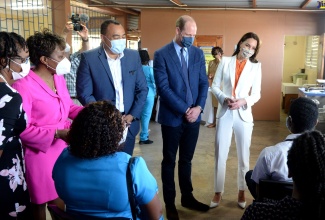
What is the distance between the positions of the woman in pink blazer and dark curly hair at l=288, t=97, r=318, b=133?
4.71ft

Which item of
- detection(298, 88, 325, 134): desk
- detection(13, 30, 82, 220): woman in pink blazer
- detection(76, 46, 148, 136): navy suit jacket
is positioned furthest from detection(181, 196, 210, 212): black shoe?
detection(298, 88, 325, 134): desk

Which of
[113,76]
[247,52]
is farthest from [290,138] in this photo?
[113,76]

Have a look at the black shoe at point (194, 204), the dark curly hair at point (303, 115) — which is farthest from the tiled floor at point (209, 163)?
the dark curly hair at point (303, 115)

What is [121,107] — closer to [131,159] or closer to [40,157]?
[40,157]

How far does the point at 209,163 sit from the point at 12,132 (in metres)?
3.37

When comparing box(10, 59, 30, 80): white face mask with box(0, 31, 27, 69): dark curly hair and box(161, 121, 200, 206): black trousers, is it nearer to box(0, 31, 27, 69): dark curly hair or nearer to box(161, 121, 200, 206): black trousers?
box(0, 31, 27, 69): dark curly hair

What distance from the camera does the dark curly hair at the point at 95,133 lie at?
143 centimetres

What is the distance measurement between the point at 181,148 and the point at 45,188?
4.41 feet

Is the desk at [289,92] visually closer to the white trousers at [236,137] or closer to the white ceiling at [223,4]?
the white ceiling at [223,4]

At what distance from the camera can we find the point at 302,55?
10.4m

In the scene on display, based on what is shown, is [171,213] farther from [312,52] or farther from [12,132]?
[312,52]

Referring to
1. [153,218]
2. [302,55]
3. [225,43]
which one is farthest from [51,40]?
[302,55]

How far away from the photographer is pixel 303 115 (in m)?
1.97

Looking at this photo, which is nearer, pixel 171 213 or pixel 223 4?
pixel 171 213
